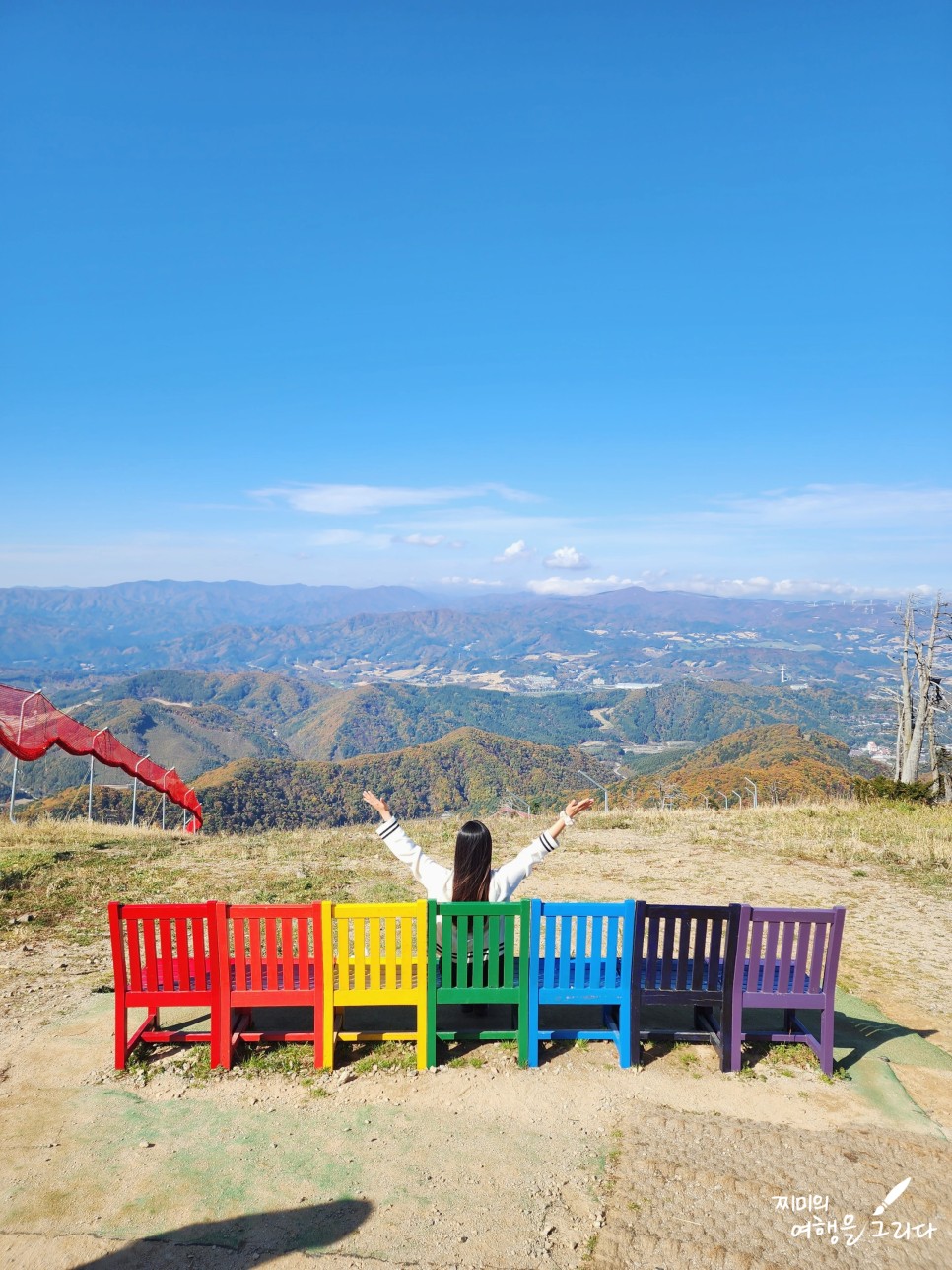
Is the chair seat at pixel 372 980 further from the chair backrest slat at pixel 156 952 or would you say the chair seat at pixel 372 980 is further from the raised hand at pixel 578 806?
the raised hand at pixel 578 806

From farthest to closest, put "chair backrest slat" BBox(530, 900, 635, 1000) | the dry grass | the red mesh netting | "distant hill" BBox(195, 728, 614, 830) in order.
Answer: "distant hill" BBox(195, 728, 614, 830), the red mesh netting, the dry grass, "chair backrest slat" BBox(530, 900, 635, 1000)

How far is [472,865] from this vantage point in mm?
5820

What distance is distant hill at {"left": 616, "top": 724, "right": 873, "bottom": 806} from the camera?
5402 cm

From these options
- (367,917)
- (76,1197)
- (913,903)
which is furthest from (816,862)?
(76,1197)

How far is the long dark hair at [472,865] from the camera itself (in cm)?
578

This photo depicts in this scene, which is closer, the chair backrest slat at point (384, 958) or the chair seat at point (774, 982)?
the chair backrest slat at point (384, 958)

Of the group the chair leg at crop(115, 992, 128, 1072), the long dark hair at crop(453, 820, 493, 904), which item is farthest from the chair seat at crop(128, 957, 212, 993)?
the long dark hair at crop(453, 820, 493, 904)

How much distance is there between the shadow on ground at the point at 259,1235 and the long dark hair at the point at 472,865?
212cm

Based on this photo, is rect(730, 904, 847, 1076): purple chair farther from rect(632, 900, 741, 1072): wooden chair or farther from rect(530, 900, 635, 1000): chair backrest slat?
rect(530, 900, 635, 1000): chair backrest slat

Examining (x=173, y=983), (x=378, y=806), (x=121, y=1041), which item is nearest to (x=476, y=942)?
(x=378, y=806)

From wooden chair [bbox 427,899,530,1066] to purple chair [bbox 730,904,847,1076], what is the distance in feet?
5.31

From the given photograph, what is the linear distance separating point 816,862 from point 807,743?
317 feet

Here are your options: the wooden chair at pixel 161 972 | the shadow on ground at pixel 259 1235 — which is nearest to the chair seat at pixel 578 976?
the shadow on ground at pixel 259 1235

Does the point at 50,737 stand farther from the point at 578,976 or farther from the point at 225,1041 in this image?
the point at 578,976
